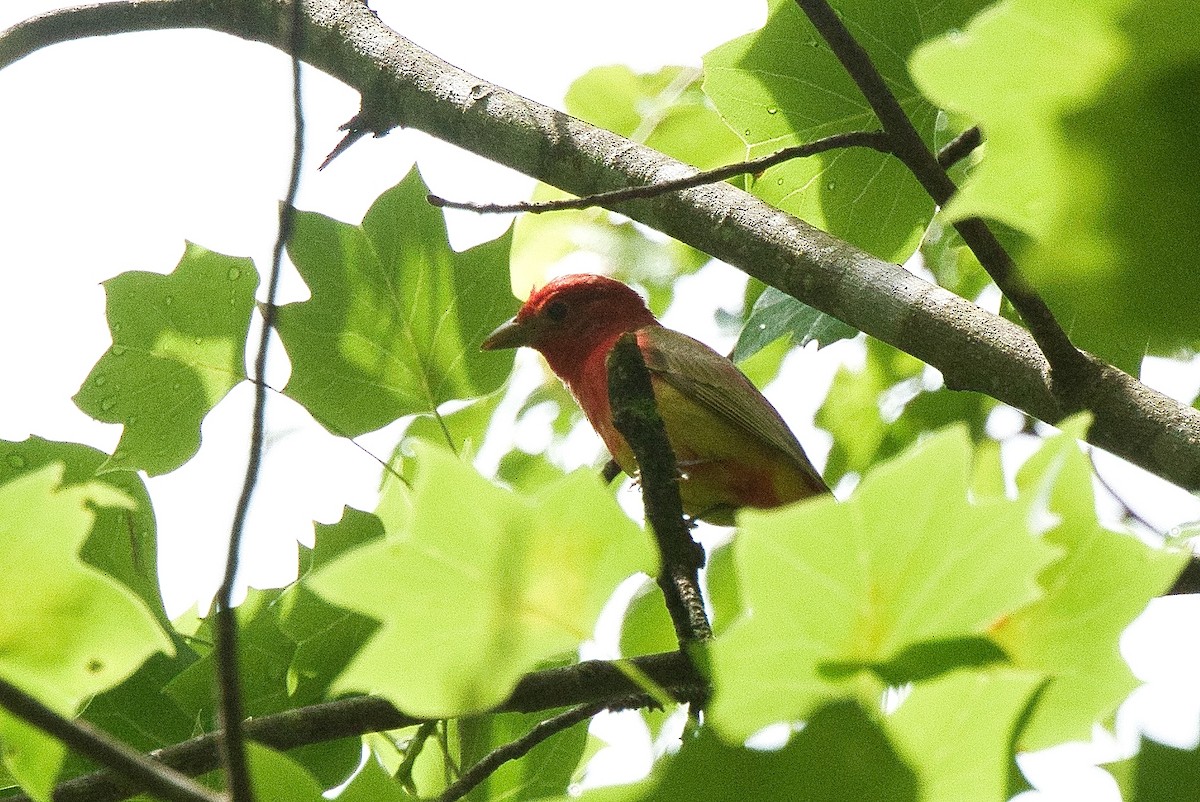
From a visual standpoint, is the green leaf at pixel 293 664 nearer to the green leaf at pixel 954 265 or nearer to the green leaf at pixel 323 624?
the green leaf at pixel 323 624

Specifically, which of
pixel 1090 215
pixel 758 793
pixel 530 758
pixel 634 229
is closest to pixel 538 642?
pixel 758 793

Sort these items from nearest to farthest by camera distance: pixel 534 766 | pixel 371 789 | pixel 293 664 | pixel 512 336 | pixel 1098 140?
pixel 1098 140, pixel 371 789, pixel 534 766, pixel 293 664, pixel 512 336

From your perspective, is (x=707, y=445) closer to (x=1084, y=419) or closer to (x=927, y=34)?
(x=927, y=34)

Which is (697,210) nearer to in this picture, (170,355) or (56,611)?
(170,355)

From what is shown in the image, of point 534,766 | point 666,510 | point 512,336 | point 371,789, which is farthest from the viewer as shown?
point 512,336

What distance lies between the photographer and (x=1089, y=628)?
110 cm

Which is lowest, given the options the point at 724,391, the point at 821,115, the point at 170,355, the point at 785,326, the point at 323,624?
the point at 323,624

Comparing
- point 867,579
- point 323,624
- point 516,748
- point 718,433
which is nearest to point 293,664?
point 323,624

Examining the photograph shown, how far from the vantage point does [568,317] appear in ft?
15.9

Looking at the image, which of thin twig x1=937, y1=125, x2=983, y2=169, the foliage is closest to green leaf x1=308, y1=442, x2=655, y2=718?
the foliage

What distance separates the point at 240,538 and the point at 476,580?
29 cm

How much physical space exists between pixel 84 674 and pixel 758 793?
0.62 meters

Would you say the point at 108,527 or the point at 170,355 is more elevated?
the point at 170,355

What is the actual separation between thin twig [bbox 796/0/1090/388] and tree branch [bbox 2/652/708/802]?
2.60 feet
